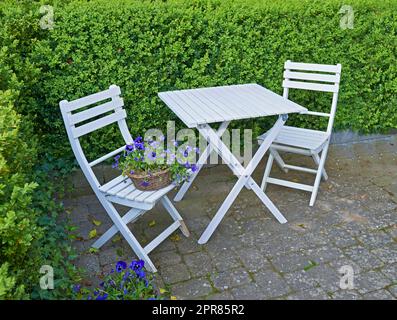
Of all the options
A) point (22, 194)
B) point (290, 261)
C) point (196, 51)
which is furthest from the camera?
point (196, 51)

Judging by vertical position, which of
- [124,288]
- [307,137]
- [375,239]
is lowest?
[375,239]

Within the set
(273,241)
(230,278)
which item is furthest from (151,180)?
(273,241)

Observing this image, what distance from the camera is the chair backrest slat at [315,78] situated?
4512mm

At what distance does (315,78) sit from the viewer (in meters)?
4.58

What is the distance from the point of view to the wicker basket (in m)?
3.41

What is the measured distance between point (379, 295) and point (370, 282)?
0.14 metres

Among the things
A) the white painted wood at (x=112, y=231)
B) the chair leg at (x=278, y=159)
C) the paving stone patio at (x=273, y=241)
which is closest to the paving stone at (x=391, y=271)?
the paving stone patio at (x=273, y=241)

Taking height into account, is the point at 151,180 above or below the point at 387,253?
above

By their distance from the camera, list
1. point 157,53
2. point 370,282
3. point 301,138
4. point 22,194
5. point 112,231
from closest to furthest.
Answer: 1. point 22,194
2. point 370,282
3. point 112,231
4. point 301,138
5. point 157,53

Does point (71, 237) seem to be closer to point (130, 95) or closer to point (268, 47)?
point (130, 95)

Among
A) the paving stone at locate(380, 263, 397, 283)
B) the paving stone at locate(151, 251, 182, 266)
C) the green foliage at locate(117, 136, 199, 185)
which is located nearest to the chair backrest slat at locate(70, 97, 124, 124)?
the green foliage at locate(117, 136, 199, 185)

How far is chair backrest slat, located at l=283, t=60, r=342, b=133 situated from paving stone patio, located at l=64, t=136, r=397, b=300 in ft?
2.76

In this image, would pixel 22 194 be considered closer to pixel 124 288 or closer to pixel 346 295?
pixel 124 288

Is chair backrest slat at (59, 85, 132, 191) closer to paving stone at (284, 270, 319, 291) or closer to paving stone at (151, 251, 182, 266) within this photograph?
paving stone at (151, 251, 182, 266)
